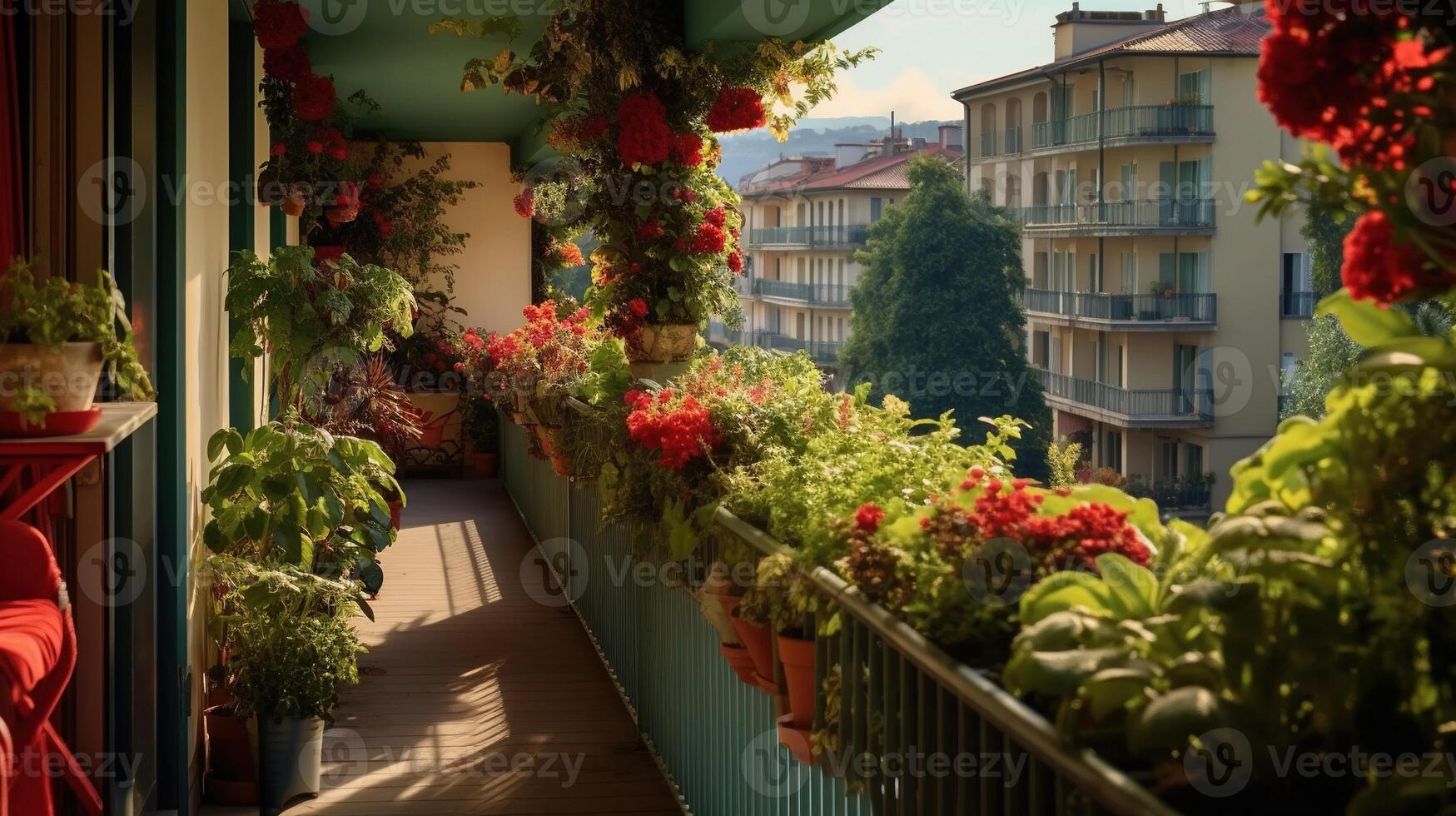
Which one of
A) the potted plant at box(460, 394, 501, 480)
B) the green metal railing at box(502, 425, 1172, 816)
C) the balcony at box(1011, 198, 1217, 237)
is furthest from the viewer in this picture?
the balcony at box(1011, 198, 1217, 237)

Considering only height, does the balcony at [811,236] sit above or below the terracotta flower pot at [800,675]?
above

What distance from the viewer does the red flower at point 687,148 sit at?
4.84 metres

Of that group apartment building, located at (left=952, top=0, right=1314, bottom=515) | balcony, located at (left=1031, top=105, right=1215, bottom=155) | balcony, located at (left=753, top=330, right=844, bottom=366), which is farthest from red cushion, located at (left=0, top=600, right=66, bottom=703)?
balcony, located at (left=753, top=330, right=844, bottom=366)

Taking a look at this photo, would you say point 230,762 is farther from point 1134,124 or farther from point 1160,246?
point 1160,246

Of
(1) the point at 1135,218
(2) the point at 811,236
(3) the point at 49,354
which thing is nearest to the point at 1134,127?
(1) the point at 1135,218

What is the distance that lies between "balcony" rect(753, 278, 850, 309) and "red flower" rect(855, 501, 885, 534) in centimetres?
3408

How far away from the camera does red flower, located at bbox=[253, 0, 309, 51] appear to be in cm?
527

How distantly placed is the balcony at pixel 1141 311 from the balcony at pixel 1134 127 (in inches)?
49.6

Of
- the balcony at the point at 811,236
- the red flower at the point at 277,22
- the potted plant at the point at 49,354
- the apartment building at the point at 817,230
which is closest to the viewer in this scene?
the potted plant at the point at 49,354

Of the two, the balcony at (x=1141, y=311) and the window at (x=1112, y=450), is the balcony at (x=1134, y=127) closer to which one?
the balcony at (x=1141, y=311)

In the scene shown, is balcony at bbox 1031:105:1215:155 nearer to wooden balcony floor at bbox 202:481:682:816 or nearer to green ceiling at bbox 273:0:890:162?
green ceiling at bbox 273:0:890:162

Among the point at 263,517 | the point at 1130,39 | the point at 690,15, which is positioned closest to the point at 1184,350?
the point at 1130,39

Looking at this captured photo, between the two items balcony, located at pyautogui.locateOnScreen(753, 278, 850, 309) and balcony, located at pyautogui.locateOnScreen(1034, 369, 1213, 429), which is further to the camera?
balcony, located at pyautogui.locateOnScreen(753, 278, 850, 309)

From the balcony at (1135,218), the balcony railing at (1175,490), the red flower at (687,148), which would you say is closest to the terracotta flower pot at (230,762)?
the red flower at (687,148)
